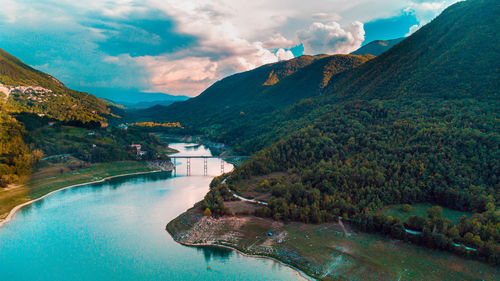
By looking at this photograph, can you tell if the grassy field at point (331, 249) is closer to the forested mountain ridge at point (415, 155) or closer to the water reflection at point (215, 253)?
the water reflection at point (215, 253)

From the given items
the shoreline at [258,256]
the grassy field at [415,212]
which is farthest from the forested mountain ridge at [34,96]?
the grassy field at [415,212]

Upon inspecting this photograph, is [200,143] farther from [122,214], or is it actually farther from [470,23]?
[470,23]

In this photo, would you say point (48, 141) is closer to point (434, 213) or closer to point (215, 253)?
point (215, 253)

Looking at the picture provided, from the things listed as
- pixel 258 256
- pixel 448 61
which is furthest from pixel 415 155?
pixel 448 61

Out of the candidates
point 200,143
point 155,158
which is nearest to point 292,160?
point 155,158

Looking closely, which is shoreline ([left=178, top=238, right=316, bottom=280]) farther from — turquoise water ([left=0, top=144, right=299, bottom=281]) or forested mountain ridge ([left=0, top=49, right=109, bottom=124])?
forested mountain ridge ([left=0, top=49, right=109, bottom=124])

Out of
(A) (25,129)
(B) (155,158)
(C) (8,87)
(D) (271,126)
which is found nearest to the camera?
(A) (25,129)

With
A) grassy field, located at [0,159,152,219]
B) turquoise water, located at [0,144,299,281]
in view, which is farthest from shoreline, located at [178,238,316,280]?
grassy field, located at [0,159,152,219]
